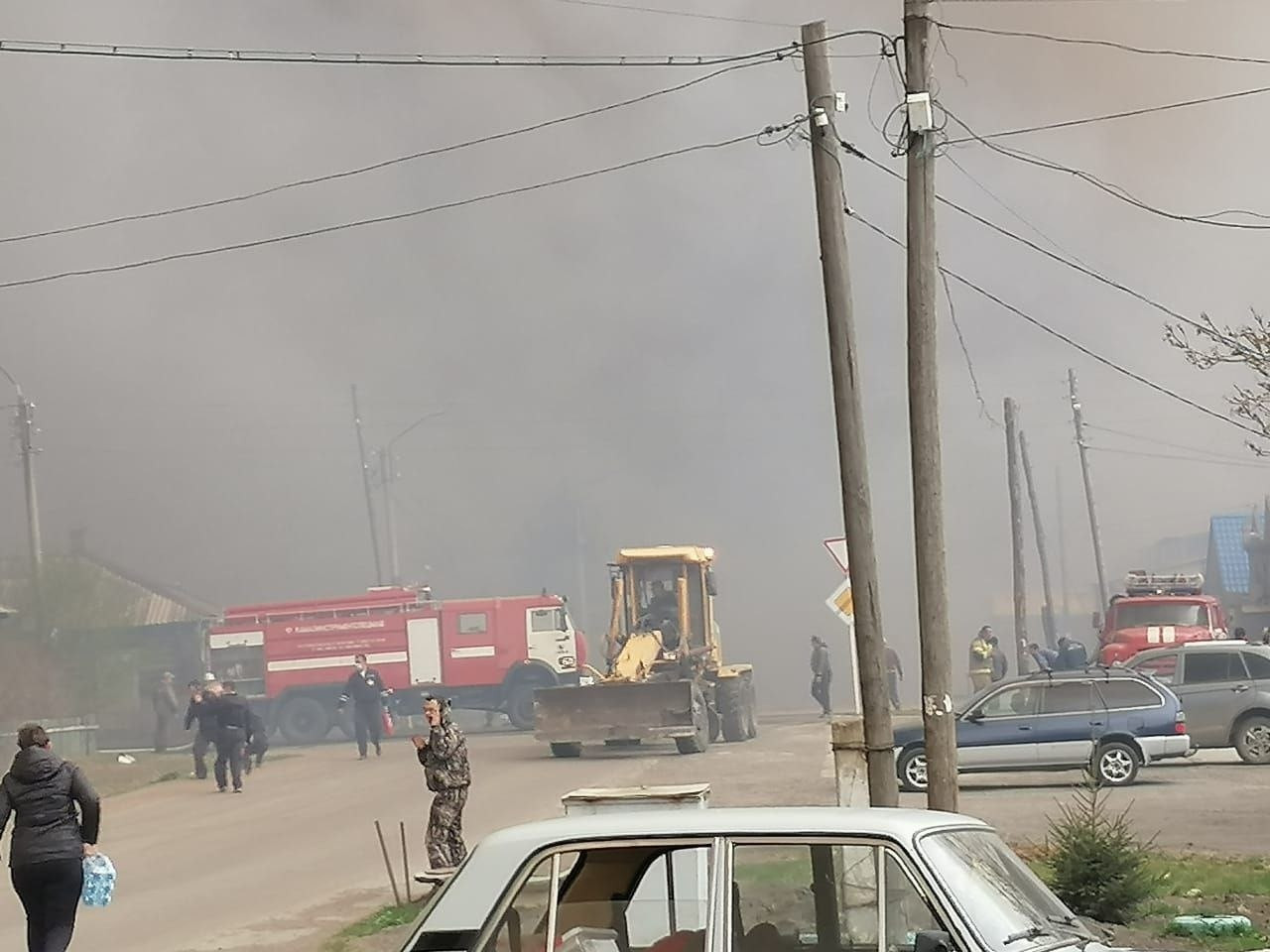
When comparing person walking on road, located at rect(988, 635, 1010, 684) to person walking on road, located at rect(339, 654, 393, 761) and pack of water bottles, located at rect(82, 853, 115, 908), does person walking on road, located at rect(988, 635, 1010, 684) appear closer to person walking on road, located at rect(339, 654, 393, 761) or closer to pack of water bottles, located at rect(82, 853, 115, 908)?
person walking on road, located at rect(339, 654, 393, 761)

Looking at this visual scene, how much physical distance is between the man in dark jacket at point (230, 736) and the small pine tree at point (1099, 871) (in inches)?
596

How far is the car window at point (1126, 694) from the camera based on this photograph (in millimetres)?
18531

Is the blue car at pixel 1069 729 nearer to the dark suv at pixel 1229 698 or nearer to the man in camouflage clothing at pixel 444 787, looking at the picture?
the dark suv at pixel 1229 698

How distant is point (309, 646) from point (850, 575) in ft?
72.0

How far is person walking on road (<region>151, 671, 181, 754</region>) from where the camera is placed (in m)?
33.1

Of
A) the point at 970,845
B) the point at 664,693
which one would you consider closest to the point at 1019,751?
the point at 664,693

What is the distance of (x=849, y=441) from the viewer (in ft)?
39.1

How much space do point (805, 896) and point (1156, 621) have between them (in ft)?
79.0

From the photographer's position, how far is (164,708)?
109 feet

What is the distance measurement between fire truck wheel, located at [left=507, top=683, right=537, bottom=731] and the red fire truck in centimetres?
2

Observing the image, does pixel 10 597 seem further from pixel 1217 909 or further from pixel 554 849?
pixel 554 849

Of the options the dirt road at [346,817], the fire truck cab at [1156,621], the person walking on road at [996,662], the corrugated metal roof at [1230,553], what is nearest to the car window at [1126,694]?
the dirt road at [346,817]

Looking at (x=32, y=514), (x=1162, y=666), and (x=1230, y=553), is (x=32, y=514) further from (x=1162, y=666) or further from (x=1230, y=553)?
(x=1230, y=553)

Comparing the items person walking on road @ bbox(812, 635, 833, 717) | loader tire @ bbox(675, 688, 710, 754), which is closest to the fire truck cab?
person walking on road @ bbox(812, 635, 833, 717)
